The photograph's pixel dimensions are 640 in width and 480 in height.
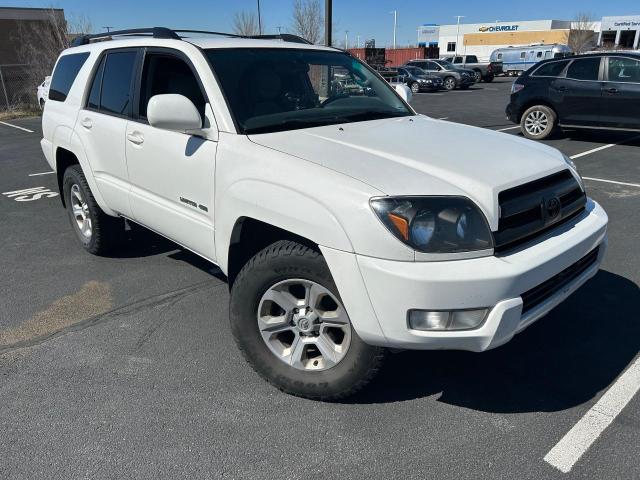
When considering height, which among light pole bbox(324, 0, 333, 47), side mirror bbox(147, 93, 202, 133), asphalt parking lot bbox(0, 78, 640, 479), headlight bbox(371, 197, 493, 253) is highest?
light pole bbox(324, 0, 333, 47)

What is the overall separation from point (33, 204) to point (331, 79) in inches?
197

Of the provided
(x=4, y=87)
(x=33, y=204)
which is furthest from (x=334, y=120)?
(x=4, y=87)

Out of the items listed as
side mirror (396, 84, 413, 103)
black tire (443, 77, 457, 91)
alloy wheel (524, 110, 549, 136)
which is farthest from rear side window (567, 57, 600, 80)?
black tire (443, 77, 457, 91)

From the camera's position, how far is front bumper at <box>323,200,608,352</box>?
7.27 ft

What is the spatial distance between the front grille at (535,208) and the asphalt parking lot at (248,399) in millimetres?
396

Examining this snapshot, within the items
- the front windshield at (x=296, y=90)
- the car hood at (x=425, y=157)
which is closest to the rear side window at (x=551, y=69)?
the front windshield at (x=296, y=90)

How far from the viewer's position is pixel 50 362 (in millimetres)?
3207

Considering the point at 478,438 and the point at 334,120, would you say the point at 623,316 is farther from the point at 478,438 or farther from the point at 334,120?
the point at 334,120

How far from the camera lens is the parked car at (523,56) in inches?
1662

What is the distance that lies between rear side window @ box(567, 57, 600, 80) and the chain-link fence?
19.8 metres

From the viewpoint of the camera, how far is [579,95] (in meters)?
10.1

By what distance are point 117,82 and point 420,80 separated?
25.0m

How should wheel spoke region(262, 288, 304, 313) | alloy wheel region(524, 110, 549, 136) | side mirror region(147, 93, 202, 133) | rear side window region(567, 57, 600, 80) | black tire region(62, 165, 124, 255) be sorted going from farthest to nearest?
1. alloy wheel region(524, 110, 549, 136)
2. rear side window region(567, 57, 600, 80)
3. black tire region(62, 165, 124, 255)
4. side mirror region(147, 93, 202, 133)
5. wheel spoke region(262, 288, 304, 313)

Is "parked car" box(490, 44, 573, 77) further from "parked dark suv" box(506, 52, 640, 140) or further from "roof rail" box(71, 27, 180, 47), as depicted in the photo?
"roof rail" box(71, 27, 180, 47)
